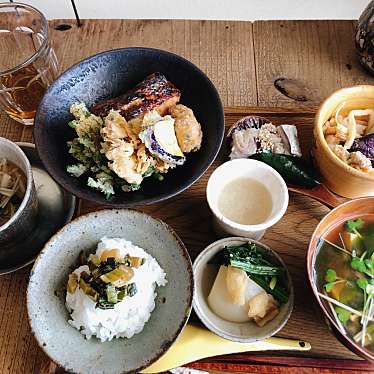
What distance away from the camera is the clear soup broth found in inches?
39.6

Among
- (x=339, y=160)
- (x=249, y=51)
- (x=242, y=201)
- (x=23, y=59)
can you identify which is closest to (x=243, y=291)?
(x=242, y=201)

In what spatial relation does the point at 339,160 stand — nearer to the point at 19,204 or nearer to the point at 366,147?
the point at 366,147

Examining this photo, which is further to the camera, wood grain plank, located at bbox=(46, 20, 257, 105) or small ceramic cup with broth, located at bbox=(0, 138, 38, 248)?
wood grain plank, located at bbox=(46, 20, 257, 105)

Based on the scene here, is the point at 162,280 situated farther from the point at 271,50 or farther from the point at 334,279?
the point at 271,50

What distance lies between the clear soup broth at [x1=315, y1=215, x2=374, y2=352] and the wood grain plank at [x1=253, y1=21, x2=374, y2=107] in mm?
437

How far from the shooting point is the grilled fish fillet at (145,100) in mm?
1149

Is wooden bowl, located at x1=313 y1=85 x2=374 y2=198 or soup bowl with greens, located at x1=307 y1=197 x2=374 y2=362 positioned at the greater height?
wooden bowl, located at x1=313 y1=85 x2=374 y2=198

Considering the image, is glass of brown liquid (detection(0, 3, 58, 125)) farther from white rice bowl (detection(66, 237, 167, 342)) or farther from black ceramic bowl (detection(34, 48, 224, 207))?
white rice bowl (detection(66, 237, 167, 342))

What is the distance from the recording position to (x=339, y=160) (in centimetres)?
109

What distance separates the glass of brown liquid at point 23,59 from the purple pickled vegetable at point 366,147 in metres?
0.80

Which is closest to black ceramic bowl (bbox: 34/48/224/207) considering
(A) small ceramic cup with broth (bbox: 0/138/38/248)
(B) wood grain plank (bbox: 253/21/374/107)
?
(A) small ceramic cup with broth (bbox: 0/138/38/248)

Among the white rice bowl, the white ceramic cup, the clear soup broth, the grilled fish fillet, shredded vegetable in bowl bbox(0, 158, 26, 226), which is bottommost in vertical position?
the clear soup broth

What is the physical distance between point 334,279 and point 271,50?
2.44ft

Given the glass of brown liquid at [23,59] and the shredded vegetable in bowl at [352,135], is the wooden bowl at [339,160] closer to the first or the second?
the shredded vegetable in bowl at [352,135]
